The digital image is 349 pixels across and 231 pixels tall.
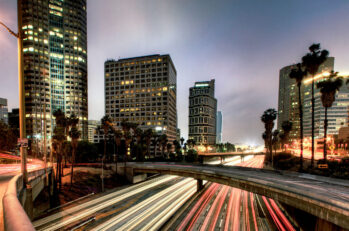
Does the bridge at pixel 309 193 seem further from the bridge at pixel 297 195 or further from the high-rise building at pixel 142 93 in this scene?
the high-rise building at pixel 142 93

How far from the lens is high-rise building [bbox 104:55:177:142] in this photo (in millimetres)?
128625

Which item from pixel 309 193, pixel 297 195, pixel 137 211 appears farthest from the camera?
pixel 137 211

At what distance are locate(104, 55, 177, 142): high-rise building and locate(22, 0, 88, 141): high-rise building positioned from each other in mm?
A: 26768

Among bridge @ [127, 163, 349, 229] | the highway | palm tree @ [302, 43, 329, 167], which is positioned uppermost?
palm tree @ [302, 43, 329, 167]

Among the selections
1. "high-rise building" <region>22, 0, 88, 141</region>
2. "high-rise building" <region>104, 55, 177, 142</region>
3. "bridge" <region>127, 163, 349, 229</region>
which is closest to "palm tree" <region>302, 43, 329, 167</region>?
"bridge" <region>127, 163, 349, 229</region>

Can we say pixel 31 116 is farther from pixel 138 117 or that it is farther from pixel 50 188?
pixel 50 188

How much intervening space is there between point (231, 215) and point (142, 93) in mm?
120990

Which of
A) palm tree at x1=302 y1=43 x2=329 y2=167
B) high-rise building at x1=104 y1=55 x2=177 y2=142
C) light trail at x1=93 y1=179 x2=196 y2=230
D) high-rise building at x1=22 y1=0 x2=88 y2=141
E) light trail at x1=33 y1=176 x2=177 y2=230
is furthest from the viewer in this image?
high-rise building at x1=104 y1=55 x2=177 y2=142

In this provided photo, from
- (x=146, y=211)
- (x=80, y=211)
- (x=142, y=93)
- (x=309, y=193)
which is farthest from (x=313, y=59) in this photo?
(x=142, y=93)

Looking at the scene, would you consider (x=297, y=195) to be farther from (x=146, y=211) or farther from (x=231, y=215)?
(x=146, y=211)

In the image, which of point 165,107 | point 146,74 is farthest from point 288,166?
point 146,74

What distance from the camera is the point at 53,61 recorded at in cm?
12512

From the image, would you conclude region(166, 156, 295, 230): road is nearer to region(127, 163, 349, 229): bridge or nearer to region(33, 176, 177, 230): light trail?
region(127, 163, 349, 229): bridge

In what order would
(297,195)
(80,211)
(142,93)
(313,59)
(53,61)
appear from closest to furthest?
(297,195) → (80,211) → (313,59) → (53,61) → (142,93)
